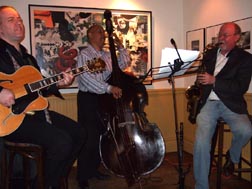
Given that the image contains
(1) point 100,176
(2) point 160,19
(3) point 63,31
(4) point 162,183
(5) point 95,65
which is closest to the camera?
(5) point 95,65

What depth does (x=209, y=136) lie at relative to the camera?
7.79 feet

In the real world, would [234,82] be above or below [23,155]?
above

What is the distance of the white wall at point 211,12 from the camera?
2.97m

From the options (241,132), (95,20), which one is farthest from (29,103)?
(95,20)

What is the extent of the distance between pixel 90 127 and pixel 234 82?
1.30 meters

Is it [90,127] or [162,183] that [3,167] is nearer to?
[90,127]

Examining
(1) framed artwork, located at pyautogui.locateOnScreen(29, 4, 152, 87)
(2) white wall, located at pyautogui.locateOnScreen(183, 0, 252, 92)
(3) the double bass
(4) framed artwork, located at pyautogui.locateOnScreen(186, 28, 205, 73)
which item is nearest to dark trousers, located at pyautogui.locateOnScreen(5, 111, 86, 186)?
(3) the double bass

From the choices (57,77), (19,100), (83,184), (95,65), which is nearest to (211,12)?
(95,65)

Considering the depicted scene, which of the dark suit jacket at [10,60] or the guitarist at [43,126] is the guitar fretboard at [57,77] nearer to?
the guitarist at [43,126]

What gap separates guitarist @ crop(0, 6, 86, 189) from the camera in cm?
189

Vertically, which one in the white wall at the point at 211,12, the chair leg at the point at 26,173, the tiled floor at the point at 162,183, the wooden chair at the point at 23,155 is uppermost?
the white wall at the point at 211,12

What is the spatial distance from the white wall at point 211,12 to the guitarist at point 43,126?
1.83m

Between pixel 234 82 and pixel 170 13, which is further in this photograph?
pixel 170 13

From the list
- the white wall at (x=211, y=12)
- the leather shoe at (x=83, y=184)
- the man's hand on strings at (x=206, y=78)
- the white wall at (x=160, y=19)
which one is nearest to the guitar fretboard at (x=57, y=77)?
the man's hand on strings at (x=206, y=78)
